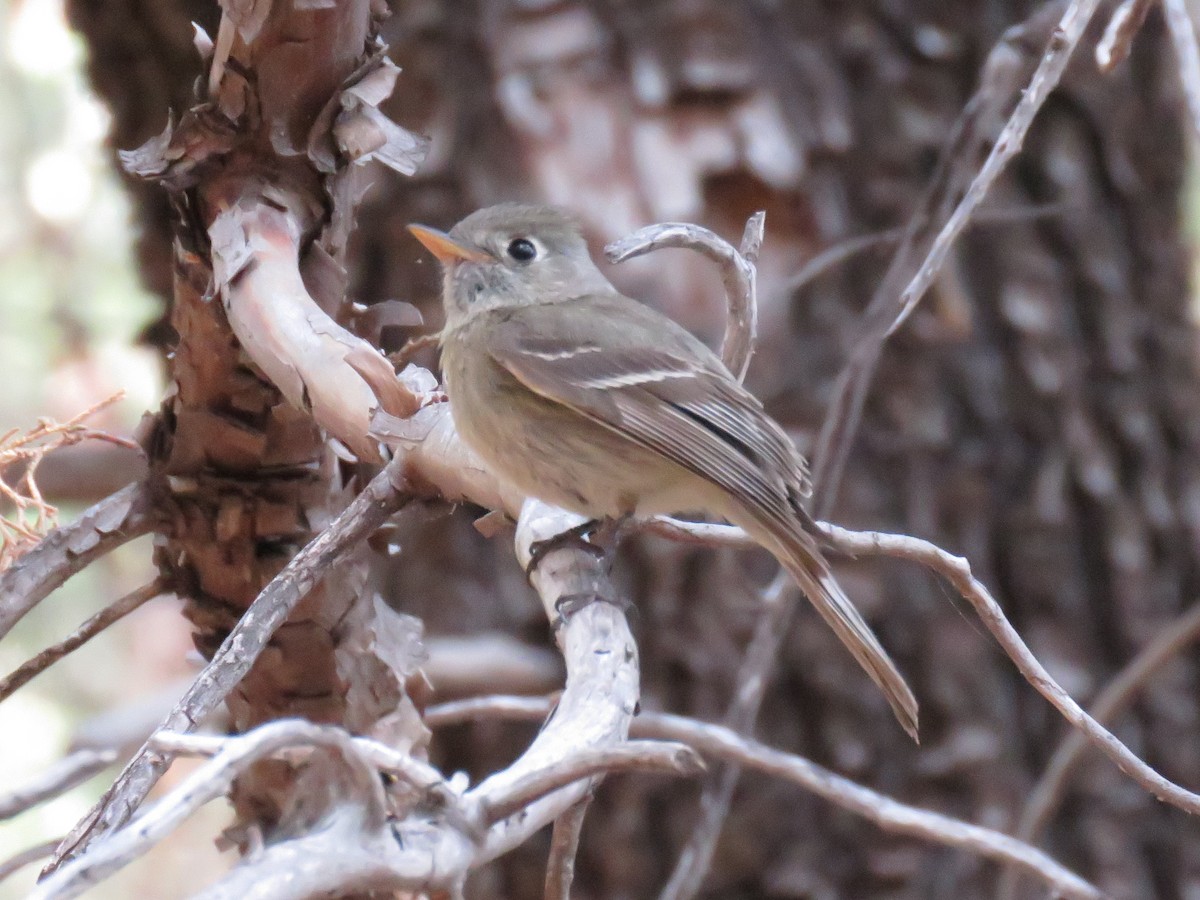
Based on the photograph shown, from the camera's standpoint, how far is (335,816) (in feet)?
4.18

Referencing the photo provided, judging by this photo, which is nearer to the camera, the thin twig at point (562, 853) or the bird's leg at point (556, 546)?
the thin twig at point (562, 853)

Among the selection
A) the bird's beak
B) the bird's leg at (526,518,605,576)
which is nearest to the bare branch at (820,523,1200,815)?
the bird's leg at (526,518,605,576)

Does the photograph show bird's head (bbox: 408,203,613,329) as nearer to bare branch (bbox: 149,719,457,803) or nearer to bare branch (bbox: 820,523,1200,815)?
bare branch (bbox: 820,523,1200,815)

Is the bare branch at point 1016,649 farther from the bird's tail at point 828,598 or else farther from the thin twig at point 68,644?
the thin twig at point 68,644

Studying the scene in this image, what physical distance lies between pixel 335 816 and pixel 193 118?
1.33m

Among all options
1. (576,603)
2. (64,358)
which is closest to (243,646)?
(576,603)

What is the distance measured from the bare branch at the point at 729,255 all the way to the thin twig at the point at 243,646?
1.63 feet

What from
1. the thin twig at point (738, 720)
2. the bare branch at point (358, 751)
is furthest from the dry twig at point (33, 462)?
the thin twig at point (738, 720)

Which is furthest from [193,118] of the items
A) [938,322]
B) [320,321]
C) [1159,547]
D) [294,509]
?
[1159,547]

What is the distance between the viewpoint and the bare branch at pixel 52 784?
7.15 ft

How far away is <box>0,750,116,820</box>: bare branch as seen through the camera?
7.15ft

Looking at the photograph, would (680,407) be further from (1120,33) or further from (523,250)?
(1120,33)

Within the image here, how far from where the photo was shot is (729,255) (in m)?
2.29

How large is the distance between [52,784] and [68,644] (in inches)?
9.9
